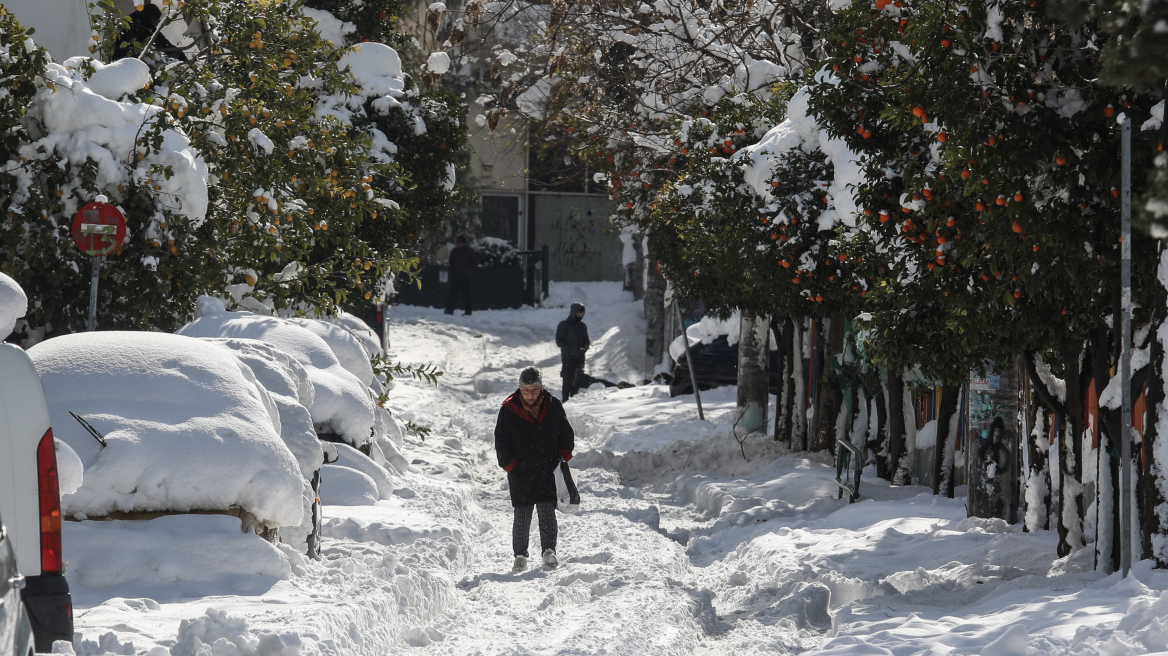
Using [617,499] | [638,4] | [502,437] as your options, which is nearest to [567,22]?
[638,4]

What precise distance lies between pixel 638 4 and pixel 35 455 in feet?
41.4

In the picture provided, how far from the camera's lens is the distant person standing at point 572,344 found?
60.1 ft

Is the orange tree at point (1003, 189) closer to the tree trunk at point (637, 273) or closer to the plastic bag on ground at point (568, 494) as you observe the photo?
the plastic bag on ground at point (568, 494)

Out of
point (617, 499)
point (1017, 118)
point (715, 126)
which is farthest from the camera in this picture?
point (715, 126)

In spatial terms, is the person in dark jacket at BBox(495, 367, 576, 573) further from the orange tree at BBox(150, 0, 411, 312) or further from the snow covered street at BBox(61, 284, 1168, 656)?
the orange tree at BBox(150, 0, 411, 312)

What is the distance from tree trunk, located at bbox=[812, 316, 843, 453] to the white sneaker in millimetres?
4382

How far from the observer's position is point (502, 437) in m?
7.79

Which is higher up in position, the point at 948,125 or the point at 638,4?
the point at 638,4

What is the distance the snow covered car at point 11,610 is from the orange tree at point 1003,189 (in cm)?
417

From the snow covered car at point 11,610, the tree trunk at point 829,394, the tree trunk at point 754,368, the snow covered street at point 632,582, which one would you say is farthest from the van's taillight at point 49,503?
the tree trunk at point 754,368

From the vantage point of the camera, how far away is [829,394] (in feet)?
37.0

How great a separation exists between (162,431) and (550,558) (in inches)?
116

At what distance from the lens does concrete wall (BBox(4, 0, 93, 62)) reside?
1002 cm

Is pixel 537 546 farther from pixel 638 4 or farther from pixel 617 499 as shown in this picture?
pixel 638 4
